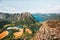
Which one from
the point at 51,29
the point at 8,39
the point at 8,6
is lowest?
the point at 8,39

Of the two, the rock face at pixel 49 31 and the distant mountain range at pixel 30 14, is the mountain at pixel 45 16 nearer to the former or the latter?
the distant mountain range at pixel 30 14

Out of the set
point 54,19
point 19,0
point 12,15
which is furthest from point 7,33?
point 54,19

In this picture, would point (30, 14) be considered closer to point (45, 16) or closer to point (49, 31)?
point (45, 16)

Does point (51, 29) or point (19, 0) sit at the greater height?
point (19, 0)

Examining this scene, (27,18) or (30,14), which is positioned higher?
(30,14)

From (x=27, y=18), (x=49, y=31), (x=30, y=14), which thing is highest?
(x=30, y=14)

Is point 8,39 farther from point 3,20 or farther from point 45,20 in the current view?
point 45,20

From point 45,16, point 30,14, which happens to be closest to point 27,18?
point 30,14

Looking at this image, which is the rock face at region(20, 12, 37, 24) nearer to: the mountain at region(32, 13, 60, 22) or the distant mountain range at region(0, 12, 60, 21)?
the distant mountain range at region(0, 12, 60, 21)
